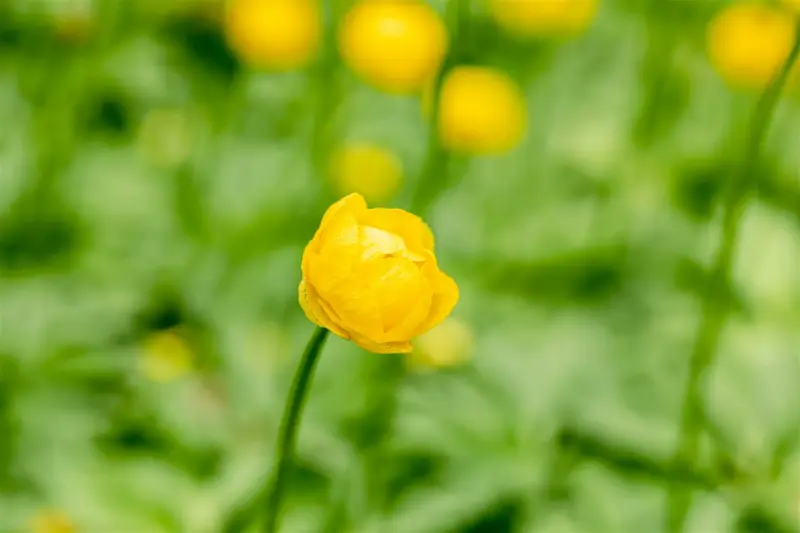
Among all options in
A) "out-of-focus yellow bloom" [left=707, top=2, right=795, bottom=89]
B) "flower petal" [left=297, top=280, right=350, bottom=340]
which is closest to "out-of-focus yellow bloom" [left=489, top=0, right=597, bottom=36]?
"out-of-focus yellow bloom" [left=707, top=2, right=795, bottom=89]

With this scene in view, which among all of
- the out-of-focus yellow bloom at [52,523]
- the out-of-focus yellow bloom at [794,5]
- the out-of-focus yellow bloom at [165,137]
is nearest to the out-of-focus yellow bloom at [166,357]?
the out-of-focus yellow bloom at [52,523]

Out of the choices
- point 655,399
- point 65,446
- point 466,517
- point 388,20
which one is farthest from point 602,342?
point 65,446

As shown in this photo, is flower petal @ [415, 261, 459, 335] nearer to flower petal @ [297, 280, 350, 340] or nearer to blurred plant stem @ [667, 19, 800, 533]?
flower petal @ [297, 280, 350, 340]

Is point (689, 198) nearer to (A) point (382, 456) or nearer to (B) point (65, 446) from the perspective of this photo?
(A) point (382, 456)

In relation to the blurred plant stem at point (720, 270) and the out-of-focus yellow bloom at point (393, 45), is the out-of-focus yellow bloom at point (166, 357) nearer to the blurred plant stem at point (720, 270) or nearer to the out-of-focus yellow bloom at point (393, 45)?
the out-of-focus yellow bloom at point (393, 45)

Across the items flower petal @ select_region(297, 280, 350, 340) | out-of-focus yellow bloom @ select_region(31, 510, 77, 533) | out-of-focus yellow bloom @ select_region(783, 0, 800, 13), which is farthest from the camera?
out-of-focus yellow bloom @ select_region(31, 510, 77, 533)

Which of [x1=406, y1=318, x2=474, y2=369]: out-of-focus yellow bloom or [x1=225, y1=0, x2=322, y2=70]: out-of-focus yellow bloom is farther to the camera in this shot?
[x1=225, y1=0, x2=322, y2=70]: out-of-focus yellow bloom
